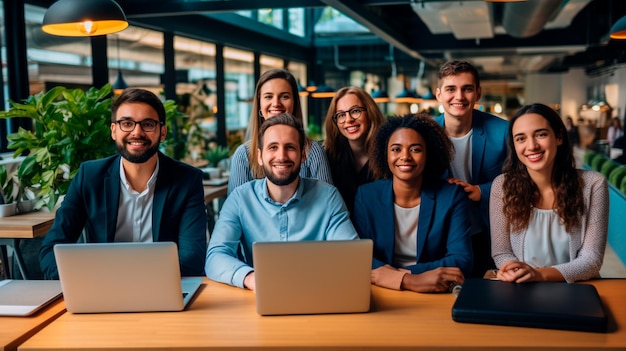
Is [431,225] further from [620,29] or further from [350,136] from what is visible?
[620,29]

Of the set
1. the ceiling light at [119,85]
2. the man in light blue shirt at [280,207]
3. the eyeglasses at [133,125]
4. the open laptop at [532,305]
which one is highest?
the ceiling light at [119,85]

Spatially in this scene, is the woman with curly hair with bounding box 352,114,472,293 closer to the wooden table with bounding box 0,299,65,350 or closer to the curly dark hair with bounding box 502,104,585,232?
Answer: the curly dark hair with bounding box 502,104,585,232

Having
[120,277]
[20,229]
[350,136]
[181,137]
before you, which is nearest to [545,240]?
[350,136]

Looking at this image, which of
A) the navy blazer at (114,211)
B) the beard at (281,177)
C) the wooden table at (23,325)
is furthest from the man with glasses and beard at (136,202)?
the wooden table at (23,325)

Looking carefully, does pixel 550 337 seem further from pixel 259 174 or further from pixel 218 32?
pixel 218 32

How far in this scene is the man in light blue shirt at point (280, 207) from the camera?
2.45 meters

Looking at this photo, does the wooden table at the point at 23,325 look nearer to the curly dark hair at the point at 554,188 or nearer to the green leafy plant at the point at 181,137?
the curly dark hair at the point at 554,188

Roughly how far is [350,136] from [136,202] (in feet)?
3.64

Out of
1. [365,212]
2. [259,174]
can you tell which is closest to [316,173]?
[259,174]

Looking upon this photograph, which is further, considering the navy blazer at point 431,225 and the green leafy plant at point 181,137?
the green leafy plant at point 181,137

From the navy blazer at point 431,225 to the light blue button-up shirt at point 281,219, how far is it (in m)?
0.17

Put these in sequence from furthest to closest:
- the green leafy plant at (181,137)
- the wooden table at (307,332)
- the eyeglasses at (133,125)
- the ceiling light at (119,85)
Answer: the ceiling light at (119,85)
the green leafy plant at (181,137)
the eyeglasses at (133,125)
the wooden table at (307,332)

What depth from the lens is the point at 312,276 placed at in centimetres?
195

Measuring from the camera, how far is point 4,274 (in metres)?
4.20
